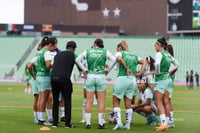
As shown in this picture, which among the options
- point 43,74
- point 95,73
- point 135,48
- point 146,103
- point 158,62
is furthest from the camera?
point 135,48

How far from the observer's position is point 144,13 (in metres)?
92.3

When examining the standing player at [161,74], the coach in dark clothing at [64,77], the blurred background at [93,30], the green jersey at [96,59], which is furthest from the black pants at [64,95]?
the blurred background at [93,30]

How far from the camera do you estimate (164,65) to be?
13.9 metres

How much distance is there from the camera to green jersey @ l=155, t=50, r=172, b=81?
45.4 feet

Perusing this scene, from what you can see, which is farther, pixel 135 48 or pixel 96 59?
pixel 135 48

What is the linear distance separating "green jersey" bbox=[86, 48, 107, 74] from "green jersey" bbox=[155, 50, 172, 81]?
1480 millimetres

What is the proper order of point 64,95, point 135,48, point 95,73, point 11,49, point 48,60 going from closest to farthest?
point 95,73
point 64,95
point 48,60
point 135,48
point 11,49

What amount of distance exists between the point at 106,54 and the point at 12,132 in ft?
10.4

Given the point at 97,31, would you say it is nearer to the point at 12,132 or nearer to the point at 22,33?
the point at 22,33

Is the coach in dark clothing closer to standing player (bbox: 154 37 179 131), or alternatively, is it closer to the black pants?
the black pants

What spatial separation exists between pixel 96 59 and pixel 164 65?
5.75 ft

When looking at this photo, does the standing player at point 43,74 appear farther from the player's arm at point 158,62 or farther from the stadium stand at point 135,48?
the stadium stand at point 135,48

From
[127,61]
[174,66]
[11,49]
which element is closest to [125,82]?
[127,61]

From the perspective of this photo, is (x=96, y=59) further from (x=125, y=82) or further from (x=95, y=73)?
(x=125, y=82)
